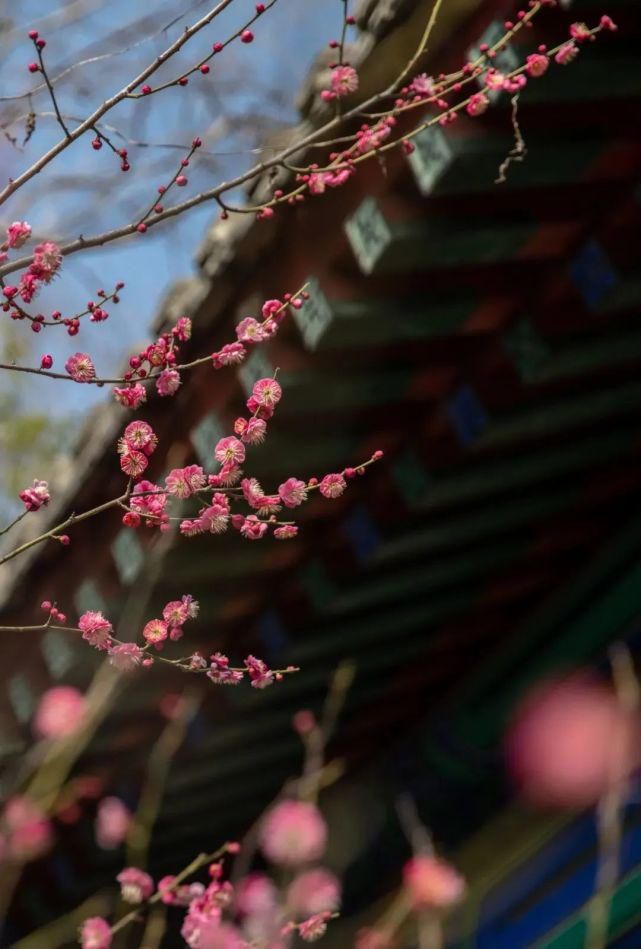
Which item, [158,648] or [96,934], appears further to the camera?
[96,934]

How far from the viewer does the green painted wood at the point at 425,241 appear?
168 cm

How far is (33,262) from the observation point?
50.8 inches

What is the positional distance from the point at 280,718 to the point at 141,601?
2.54 ft

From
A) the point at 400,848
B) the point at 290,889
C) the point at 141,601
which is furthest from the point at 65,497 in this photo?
the point at 400,848

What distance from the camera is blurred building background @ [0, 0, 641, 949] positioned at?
171 cm

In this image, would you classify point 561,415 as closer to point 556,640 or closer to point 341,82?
point 341,82

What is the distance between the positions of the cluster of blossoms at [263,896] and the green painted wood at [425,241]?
120cm

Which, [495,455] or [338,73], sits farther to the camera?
[495,455]

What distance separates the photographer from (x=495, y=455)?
2230 millimetres

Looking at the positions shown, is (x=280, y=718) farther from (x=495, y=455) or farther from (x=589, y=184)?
(x=589, y=184)

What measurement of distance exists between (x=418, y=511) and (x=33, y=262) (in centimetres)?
115

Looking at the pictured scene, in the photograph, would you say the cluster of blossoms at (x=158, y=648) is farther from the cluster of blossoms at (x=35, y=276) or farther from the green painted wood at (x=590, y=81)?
the green painted wood at (x=590, y=81)

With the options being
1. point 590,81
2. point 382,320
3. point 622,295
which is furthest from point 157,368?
point 622,295

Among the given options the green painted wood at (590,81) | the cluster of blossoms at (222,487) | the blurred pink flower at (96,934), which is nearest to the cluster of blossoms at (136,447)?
the cluster of blossoms at (222,487)
